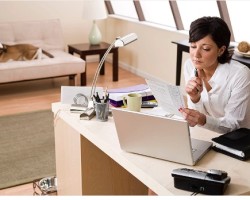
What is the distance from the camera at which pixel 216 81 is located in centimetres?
224

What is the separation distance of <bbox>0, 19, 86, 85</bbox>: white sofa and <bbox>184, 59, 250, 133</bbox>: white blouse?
3148mm

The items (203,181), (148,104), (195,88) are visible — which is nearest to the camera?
(203,181)

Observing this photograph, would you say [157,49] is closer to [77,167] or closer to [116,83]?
[116,83]

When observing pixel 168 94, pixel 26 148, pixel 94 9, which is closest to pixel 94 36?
pixel 94 9

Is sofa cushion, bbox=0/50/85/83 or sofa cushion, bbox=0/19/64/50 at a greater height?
sofa cushion, bbox=0/19/64/50

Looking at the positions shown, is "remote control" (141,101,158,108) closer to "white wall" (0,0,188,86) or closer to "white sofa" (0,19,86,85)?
"white wall" (0,0,188,86)

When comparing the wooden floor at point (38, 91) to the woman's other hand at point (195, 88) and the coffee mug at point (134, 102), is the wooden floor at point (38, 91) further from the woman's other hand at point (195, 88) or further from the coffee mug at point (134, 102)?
the woman's other hand at point (195, 88)

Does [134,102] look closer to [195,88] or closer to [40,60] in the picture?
[195,88]

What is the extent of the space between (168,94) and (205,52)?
354 millimetres

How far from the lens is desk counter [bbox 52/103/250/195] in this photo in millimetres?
1584

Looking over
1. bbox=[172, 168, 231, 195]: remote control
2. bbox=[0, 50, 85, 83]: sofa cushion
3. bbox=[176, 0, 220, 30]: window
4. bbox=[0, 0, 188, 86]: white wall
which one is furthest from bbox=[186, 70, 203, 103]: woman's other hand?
bbox=[0, 50, 85, 83]: sofa cushion

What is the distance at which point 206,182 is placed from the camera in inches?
57.0

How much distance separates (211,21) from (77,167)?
104cm

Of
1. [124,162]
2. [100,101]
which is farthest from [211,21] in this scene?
[124,162]
